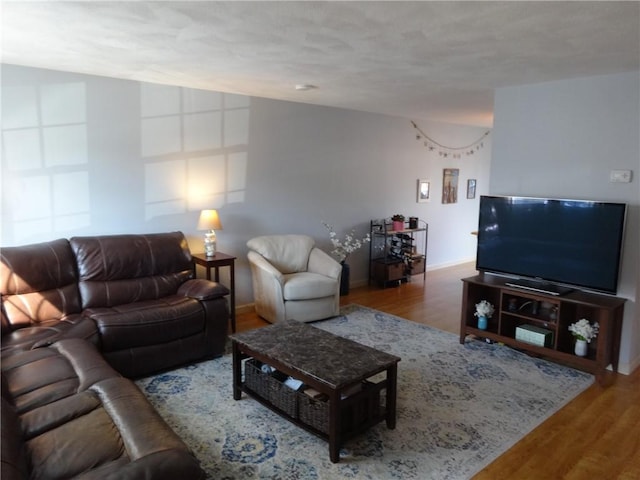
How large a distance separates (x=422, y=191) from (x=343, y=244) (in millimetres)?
1761

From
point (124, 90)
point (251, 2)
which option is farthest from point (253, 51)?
point (124, 90)

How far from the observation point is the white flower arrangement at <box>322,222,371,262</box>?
18.6 feet

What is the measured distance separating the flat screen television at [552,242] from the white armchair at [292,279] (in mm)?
1527

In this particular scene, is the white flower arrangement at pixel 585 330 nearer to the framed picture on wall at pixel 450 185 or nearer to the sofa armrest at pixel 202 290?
the sofa armrest at pixel 202 290

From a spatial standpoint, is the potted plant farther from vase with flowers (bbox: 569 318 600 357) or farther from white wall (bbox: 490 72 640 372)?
vase with flowers (bbox: 569 318 600 357)

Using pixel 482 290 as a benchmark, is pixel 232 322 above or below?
below

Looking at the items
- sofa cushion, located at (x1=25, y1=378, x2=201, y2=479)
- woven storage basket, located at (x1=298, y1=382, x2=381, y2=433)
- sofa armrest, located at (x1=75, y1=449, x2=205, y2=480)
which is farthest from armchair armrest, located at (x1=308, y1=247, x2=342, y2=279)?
sofa armrest, located at (x1=75, y1=449, x2=205, y2=480)

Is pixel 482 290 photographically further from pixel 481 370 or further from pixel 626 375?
pixel 626 375

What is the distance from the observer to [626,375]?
3.43 m

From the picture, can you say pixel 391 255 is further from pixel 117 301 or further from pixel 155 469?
pixel 155 469

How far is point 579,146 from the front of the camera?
3.59 meters

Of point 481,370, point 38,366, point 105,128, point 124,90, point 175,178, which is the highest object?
point 124,90

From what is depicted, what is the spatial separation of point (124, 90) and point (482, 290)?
3741mm

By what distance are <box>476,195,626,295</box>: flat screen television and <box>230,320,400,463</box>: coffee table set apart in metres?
1.74
